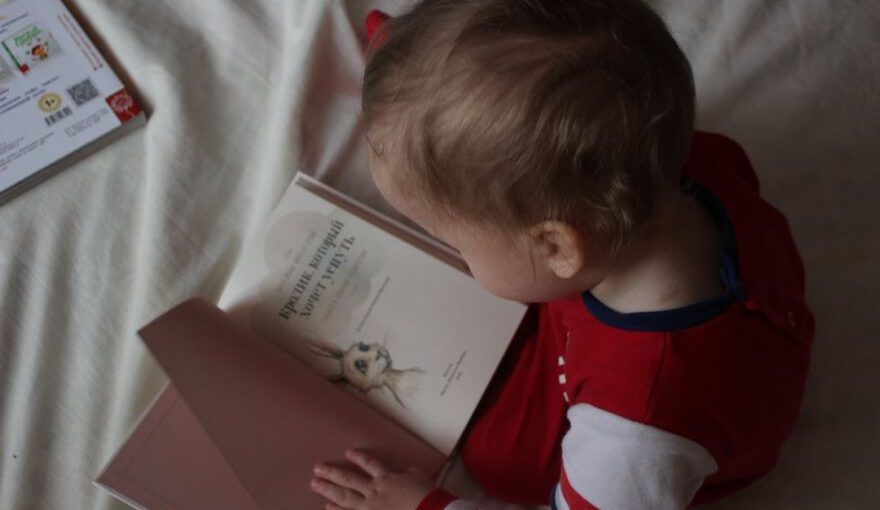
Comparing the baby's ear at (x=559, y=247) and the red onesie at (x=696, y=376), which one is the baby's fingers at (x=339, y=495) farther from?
the baby's ear at (x=559, y=247)

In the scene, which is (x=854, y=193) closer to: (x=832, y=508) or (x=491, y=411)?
(x=832, y=508)

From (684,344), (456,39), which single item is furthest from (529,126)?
(684,344)

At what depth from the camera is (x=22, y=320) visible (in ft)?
2.20

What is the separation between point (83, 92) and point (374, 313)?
1.25 ft

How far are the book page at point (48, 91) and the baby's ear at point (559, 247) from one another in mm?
486

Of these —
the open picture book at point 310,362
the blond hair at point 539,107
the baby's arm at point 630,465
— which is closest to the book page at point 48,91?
the open picture book at point 310,362

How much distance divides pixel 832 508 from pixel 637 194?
0.37 metres

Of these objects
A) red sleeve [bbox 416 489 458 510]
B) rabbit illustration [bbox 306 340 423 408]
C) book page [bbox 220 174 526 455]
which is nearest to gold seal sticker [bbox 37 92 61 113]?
book page [bbox 220 174 526 455]

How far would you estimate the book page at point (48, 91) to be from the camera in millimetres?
725

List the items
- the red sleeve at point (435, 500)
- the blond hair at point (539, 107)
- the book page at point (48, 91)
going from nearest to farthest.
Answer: the blond hair at point (539, 107)
the red sleeve at point (435, 500)
the book page at point (48, 91)

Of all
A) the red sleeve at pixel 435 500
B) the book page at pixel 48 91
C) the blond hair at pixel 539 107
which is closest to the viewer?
the blond hair at pixel 539 107

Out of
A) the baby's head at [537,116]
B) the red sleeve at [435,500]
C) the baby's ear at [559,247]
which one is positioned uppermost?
the baby's head at [537,116]

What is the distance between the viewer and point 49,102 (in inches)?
29.2

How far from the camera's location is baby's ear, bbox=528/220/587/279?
429 mm
